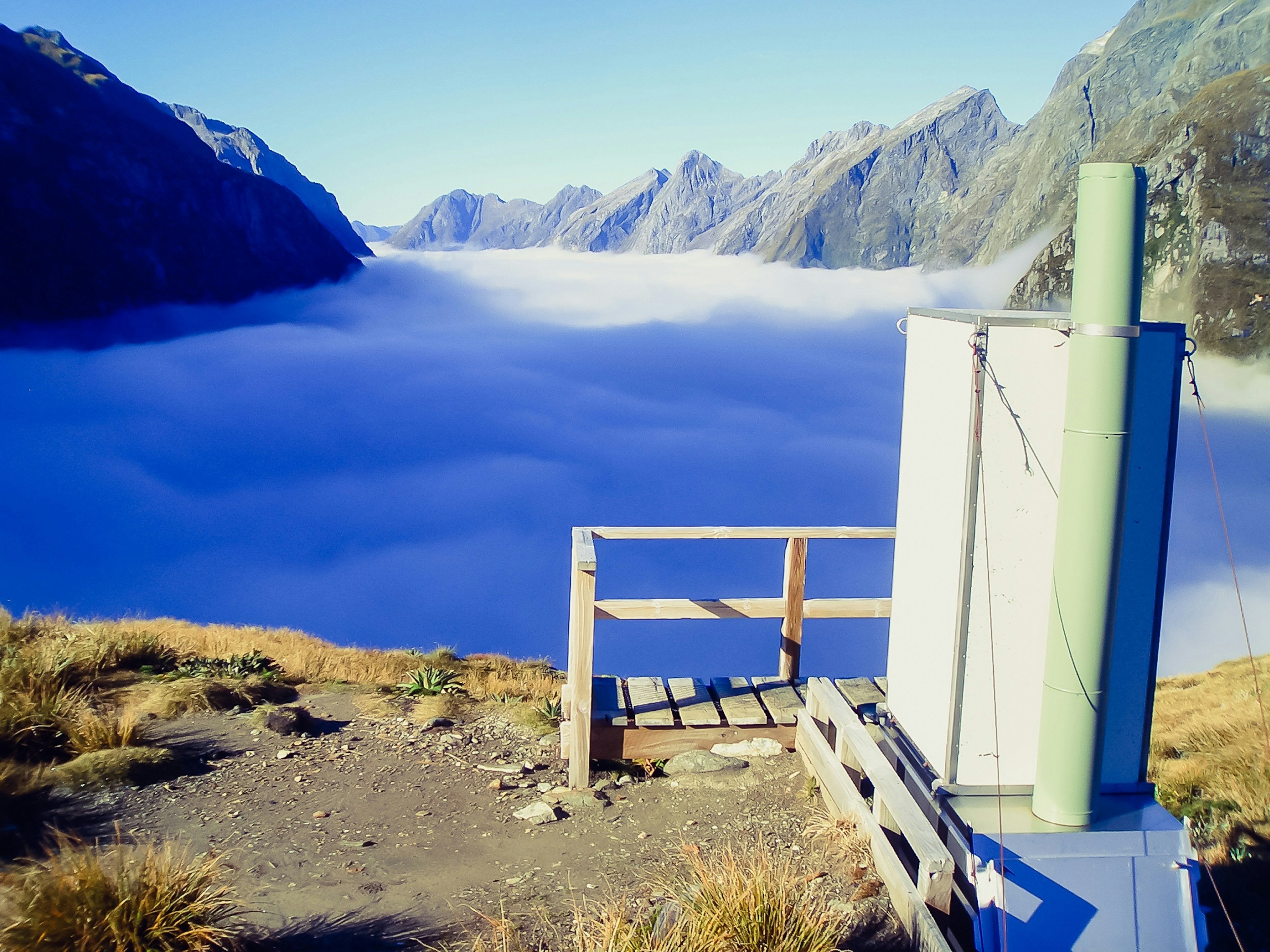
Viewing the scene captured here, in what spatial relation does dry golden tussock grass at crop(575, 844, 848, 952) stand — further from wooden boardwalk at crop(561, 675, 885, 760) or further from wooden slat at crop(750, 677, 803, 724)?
wooden slat at crop(750, 677, 803, 724)

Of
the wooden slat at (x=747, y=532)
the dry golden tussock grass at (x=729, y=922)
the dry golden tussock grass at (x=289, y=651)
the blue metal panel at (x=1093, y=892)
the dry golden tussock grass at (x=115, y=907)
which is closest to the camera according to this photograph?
the dry golden tussock grass at (x=115, y=907)

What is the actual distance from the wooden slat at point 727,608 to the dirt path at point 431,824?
104 cm

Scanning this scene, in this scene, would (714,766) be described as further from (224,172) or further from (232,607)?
(224,172)

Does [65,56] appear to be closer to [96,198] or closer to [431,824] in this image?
[96,198]

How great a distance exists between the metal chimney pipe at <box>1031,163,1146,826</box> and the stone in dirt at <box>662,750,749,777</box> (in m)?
2.49

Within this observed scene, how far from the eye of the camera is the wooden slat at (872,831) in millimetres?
3834

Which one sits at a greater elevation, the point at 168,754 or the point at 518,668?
the point at 168,754

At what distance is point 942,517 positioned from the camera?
4.77 metres

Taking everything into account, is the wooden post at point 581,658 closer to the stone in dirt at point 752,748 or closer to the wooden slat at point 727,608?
the wooden slat at point 727,608

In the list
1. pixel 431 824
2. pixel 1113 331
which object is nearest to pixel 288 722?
pixel 431 824

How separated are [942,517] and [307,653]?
11122 millimetres

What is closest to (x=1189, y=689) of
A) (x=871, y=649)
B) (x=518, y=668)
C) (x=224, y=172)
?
(x=518, y=668)

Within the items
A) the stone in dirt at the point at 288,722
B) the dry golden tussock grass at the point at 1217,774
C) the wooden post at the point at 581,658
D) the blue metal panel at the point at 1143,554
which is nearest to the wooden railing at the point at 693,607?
the wooden post at the point at 581,658

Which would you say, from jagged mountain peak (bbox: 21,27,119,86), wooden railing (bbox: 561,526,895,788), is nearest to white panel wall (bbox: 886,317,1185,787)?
wooden railing (bbox: 561,526,895,788)
